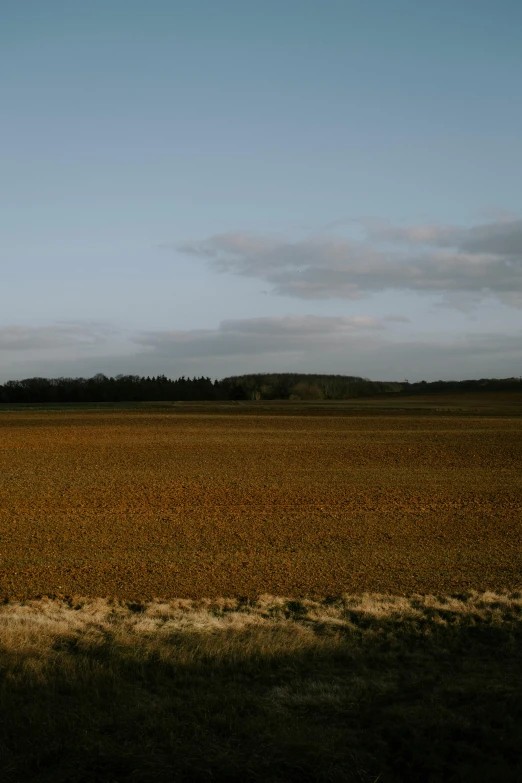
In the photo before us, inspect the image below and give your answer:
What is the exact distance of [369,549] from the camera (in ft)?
43.8

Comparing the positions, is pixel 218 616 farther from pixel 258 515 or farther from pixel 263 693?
pixel 258 515

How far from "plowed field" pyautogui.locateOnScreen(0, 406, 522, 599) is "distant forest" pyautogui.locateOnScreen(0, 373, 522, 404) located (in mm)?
47803

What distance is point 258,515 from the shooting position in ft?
54.3

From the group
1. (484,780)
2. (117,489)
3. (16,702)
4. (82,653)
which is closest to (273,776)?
(484,780)

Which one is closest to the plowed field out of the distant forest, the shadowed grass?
the shadowed grass

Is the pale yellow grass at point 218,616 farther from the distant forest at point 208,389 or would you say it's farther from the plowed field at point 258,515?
the distant forest at point 208,389

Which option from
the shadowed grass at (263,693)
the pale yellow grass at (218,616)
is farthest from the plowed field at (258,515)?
the shadowed grass at (263,693)

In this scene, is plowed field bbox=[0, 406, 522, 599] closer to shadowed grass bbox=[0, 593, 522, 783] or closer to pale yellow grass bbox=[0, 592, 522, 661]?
pale yellow grass bbox=[0, 592, 522, 661]

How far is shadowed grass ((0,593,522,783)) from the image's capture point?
4.98 metres

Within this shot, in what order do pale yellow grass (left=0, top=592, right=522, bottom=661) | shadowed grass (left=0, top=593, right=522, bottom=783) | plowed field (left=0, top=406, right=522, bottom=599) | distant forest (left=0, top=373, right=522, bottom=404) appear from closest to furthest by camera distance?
shadowed grass (left=0, top=593, right=522, bottom=783)
pale yellow grass (left=0, top=592, right=522, bottom=661)
plowed field (left=0, top=406, right=522, bottom=599)
distant forest (left=0, top=373, right=522, bottom=404)

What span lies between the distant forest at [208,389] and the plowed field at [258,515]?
47.8m

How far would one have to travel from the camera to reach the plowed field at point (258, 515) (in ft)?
37.4

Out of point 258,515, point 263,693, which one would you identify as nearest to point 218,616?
point 263,693

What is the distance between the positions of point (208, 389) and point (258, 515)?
68808 mm
